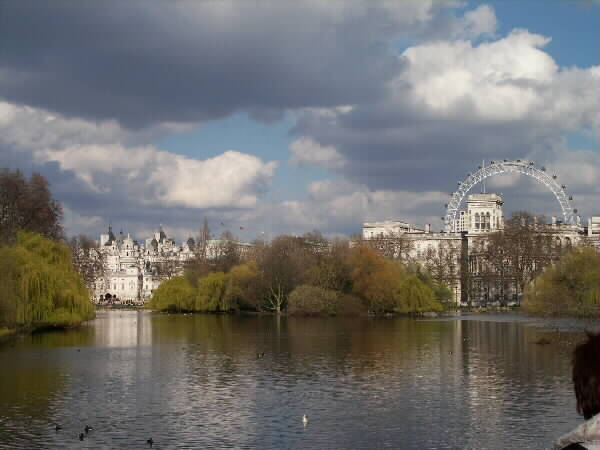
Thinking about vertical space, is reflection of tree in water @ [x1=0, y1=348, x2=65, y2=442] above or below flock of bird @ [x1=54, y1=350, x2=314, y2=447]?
above

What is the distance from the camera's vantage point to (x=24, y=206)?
2372 inches

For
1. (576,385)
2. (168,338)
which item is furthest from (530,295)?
(576,385)

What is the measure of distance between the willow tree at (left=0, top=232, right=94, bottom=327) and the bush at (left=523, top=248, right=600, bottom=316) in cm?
2761

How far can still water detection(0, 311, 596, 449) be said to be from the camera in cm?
1983

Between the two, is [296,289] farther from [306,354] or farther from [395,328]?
[306,354]

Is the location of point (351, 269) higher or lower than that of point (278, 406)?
higher

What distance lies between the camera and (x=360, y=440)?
1931cm

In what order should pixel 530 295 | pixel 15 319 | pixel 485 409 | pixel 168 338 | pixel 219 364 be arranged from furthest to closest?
pixel 530 295 < pixel 168 338 < pixel 15 319 < pixel 219 364 < pixel 485 409

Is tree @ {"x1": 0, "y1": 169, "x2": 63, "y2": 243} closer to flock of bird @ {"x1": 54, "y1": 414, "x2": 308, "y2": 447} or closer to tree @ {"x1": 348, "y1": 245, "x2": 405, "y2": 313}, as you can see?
tree @ {"x1": 348, "y1": 245, "x2": 405, "y2": 313}

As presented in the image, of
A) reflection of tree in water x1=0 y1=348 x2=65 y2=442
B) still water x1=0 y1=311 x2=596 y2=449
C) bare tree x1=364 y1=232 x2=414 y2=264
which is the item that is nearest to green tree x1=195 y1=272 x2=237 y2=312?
bare tree x1=364 y1=232 x2=414 y2=264

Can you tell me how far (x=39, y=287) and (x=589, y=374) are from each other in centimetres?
4527

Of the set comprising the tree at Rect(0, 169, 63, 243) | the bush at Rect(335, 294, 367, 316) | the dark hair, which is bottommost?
the bush at Rect(335, 294, 367, 316)

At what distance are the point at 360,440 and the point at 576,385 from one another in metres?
14.7

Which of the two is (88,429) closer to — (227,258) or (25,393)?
(25,393)
